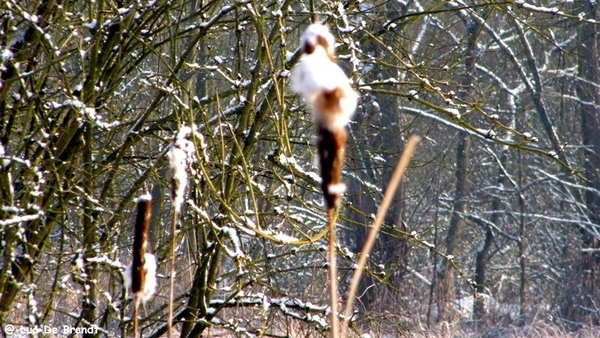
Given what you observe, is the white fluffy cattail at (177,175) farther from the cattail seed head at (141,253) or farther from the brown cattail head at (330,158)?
the brown cattail head at (330,158)

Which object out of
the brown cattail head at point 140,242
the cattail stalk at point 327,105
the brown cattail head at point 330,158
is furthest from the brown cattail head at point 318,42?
the brown cattail head at point 140,242

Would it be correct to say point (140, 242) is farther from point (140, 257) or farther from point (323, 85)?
point (323, 85)

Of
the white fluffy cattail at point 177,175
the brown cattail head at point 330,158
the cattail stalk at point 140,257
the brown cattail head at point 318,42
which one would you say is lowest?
the cattail stalk at point 140,257

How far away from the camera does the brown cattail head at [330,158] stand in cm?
81

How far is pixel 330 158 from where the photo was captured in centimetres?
83

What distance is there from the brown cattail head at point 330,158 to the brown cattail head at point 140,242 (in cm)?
49

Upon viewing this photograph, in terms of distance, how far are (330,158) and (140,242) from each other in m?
0.57

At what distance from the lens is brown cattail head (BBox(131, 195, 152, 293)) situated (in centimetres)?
127

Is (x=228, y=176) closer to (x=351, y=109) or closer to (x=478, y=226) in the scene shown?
(x=351, y=109)

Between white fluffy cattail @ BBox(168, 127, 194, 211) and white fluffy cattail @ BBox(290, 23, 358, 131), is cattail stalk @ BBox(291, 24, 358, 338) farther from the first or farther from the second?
white fluffy cattail @ BBox(168, 127, 194, 211)

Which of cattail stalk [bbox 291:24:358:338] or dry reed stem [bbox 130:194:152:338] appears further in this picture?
dry reed stem [bbox 130:194:152:338]

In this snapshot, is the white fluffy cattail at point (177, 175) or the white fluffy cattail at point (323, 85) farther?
the white fluffy cattail at point (177, 175)

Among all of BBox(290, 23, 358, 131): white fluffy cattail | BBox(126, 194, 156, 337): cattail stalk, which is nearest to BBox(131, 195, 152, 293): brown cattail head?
BBox(126, 194, 156, 337): cattail stalk

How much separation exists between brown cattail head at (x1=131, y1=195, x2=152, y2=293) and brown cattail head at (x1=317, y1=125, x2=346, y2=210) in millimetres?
489
